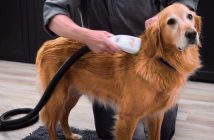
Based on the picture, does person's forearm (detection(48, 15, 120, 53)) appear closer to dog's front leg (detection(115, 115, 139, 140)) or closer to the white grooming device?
the white grooming device

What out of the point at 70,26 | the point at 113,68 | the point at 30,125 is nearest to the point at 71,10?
the point at 70,26

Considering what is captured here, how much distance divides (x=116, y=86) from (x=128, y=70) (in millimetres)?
104

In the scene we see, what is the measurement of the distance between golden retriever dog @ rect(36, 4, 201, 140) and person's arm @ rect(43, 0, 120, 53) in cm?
12

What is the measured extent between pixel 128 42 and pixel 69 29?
262mm

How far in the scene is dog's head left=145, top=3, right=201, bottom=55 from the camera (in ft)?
3.96

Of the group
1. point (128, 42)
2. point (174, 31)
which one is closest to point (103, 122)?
point (128, 42)

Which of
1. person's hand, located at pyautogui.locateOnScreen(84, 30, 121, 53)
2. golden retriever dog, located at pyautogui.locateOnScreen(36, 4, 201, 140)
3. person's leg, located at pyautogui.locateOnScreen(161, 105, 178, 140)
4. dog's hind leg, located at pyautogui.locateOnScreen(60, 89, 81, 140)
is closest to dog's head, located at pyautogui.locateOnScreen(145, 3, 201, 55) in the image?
golden retriever dog, located at pyautogui.locateOnScreen(36, 4, 201, 140)

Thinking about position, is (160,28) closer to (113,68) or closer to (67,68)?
(113,68)

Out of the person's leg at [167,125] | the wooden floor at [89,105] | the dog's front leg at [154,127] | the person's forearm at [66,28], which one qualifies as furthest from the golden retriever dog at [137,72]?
the wooden floor at [89,105]

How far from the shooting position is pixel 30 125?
7.22 ft

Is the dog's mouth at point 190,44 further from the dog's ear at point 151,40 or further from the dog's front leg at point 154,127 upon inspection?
the dog's front leg at point 154,127

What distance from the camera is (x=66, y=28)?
4.73ft

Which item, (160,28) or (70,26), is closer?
(160,28)

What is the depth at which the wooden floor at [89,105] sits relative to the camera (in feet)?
6.97
